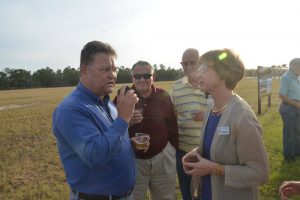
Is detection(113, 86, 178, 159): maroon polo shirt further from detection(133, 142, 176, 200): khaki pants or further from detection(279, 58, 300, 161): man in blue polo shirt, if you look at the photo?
detection(279, 58, 300, 161): man in blue polo shirt

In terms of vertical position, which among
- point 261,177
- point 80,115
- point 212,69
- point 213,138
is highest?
point 212,69

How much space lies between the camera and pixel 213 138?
9.37 feet

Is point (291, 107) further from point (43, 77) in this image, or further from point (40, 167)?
point (43, 77)

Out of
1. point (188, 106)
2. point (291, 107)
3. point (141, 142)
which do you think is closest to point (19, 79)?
point (291, 107)

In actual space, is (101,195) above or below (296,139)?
above

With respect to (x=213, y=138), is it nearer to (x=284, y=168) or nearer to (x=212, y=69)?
(x=212, y=69)

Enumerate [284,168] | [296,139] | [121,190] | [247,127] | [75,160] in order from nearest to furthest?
[247,127] < [75,160] < [121,190] < [284,168] < [296,139]

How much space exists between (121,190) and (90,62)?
1.15 meters

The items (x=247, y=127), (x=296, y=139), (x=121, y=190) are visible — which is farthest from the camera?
(x=296, y=139)

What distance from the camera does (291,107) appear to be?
25.0ft

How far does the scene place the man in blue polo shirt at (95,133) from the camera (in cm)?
263

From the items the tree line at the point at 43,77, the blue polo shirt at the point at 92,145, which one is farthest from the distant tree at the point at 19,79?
the blue polo shirt at the point at 92,145

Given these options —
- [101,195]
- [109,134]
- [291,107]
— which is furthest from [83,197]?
[291,107]

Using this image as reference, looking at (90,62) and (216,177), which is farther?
(90,62)
